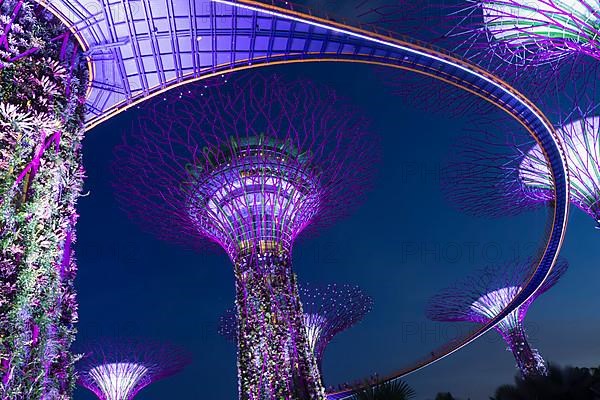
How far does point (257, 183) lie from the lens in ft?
64.6

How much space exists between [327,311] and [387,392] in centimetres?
2506

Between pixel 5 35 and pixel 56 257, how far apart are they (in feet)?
14.1

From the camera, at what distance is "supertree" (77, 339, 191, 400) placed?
35906 millimetres

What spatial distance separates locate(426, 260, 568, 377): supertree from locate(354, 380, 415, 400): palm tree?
25.8 m

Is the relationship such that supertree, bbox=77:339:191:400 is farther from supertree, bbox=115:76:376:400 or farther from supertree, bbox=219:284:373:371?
supertree, bbox=115:76:376:400

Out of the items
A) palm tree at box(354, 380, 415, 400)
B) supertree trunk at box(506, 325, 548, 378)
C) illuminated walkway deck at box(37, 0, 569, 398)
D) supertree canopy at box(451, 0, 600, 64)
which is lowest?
palm tree at box(354, 380, 415, 400)

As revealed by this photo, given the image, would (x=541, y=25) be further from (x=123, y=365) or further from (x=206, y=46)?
(x=123, y=365)

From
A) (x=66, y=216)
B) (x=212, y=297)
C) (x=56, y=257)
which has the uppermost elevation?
(x=212, y=297)

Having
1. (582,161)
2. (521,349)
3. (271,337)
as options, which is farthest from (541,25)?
(521,349)

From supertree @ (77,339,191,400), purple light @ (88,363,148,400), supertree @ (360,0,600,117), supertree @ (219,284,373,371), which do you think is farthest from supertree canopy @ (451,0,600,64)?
purple light @ (88,363,148,400)

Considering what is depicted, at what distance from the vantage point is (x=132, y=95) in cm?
1389

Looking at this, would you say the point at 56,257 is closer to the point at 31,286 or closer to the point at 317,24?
the point at 31,286

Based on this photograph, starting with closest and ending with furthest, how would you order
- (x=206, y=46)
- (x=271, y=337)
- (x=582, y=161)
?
(x=206, y=46)
(x=271, y=337)
(x=582, y=161)

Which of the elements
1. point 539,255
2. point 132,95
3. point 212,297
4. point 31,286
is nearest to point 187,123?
point 132,95
